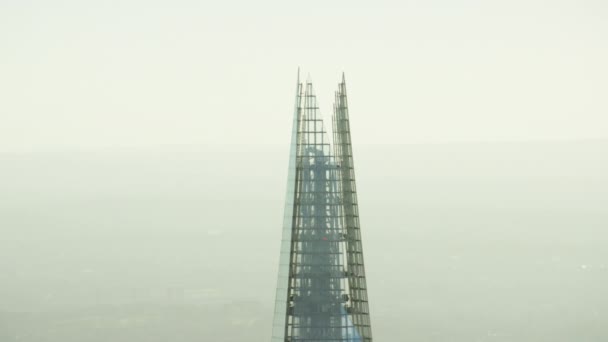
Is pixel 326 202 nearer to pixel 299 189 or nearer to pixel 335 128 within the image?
pixel 299 189

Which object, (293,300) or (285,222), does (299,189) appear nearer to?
(285,222)

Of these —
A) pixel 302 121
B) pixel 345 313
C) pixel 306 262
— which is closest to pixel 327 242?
pixel 306 262

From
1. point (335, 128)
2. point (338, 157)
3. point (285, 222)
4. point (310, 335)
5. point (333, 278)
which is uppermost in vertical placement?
point (335, 128)

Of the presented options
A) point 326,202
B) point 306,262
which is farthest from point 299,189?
point 306,262

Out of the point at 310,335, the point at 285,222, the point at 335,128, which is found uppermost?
the point at 335,128

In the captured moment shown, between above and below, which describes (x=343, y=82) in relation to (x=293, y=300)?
above

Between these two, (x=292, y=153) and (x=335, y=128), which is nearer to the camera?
(x=292, y=153)
